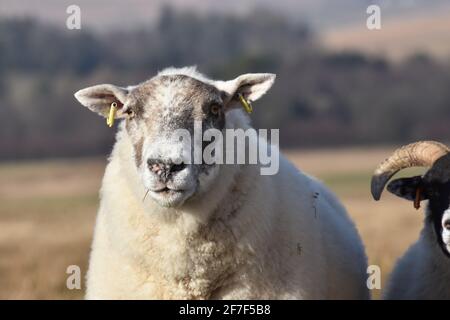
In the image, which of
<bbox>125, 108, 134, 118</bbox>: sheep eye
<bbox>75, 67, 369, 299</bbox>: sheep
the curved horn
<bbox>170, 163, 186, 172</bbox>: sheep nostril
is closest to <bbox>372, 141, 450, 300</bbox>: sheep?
the curved horn

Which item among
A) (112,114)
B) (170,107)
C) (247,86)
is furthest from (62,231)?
(170,107)

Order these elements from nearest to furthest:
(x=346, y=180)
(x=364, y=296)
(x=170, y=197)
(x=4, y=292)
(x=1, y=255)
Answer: (x=170, y=197) < (x=364, y=296) < (x=4, y=292) < (x=1, y=255) < (x=346, y=180)

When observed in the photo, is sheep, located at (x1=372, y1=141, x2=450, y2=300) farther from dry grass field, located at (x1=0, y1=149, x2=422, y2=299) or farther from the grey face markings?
Answer: dry grass field, located at (x1=0, y1=149, x2=422, y2=299)

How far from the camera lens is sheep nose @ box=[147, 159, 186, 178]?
328 inches

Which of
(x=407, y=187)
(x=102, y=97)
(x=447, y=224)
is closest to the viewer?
(x=447, y=224)

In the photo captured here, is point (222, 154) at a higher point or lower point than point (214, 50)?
lower

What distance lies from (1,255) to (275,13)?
579ft

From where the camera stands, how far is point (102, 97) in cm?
955

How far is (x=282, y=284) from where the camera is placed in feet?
30.1

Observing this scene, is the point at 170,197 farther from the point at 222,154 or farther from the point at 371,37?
the point at 371,37

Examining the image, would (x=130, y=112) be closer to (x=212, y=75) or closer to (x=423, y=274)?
(x=423, y=274)

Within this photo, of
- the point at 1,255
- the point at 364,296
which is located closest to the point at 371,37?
the point at 1,255

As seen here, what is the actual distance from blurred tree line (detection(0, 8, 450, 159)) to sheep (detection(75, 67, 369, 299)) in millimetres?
70428

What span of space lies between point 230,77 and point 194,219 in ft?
273
